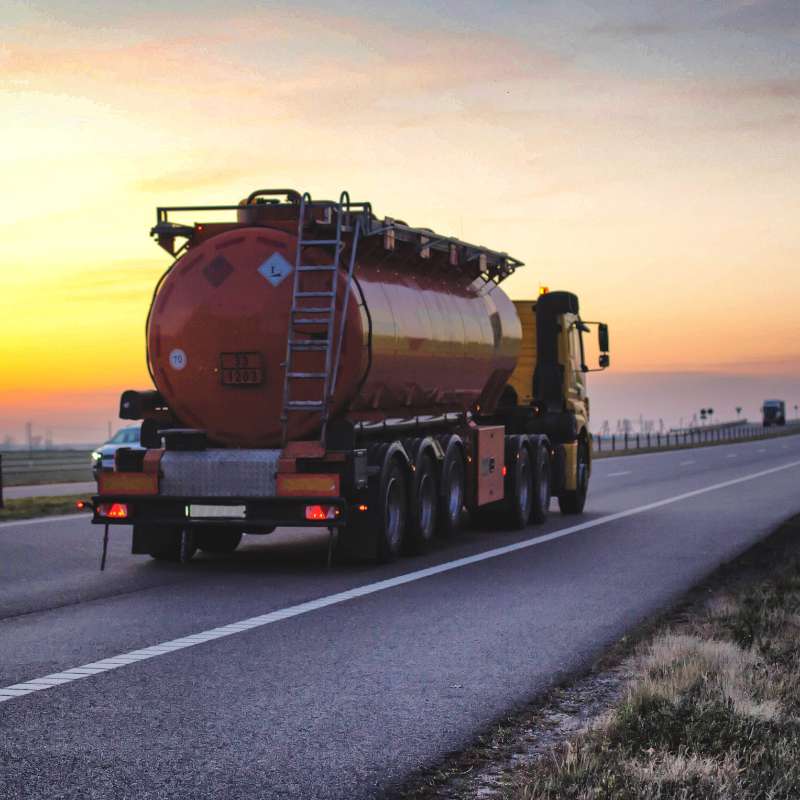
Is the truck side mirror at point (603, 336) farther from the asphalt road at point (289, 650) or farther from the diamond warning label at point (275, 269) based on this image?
the diamond warning label at point (275, 269)

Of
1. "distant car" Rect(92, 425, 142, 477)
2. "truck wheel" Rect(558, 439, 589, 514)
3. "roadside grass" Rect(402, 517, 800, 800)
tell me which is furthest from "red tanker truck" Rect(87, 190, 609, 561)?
"distant car" Rect(92, 425, 142, 477)

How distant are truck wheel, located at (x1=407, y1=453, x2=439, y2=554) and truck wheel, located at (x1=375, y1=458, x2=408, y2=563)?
0.31 feet

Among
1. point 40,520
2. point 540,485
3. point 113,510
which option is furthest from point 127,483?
point 540,485

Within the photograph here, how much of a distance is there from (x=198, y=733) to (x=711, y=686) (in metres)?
2.55

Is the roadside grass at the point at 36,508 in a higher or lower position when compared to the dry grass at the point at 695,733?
higher

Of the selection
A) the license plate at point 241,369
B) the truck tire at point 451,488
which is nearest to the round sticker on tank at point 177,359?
the license plate at point 241,369

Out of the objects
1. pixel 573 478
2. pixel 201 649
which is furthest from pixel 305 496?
pixel 573 478

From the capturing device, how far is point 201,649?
346 inches

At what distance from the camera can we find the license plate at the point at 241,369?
45.1 ft

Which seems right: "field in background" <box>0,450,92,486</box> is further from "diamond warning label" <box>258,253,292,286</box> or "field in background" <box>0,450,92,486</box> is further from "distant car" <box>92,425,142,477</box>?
"diamond warning label" <box>258,253,292,286</box>

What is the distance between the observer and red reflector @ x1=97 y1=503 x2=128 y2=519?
1362cm

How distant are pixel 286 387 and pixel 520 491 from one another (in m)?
6.09

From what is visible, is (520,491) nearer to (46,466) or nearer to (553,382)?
(553,382)

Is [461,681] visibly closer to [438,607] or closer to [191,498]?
[438,607]
